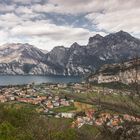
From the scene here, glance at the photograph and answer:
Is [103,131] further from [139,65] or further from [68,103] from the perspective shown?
[68,103]

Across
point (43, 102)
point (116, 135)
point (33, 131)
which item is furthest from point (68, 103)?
point (116, 135)

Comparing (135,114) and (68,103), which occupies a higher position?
(135,114)

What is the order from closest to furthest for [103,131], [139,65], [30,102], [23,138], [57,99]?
[139,65] → [103,131] → [23,138] → [30,102] → [57,99]

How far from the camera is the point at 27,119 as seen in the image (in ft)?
161

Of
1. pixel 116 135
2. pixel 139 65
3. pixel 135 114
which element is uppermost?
pixel 139 65

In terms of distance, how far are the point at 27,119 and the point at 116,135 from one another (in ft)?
125

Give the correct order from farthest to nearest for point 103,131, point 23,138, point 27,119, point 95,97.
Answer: point 27,119, point 23,138, point 103,131, point 95,97

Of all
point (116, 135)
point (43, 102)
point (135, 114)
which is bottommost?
point (43, 102)

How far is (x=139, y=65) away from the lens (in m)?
9.59

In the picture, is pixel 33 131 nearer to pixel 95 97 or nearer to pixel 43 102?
pixel 95 97

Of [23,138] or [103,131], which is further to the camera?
[23,138]

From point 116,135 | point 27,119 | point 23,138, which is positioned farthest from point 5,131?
point 116,135

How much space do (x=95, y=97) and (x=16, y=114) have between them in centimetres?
4268

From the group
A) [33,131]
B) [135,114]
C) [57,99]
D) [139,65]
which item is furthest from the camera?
[57,99]
